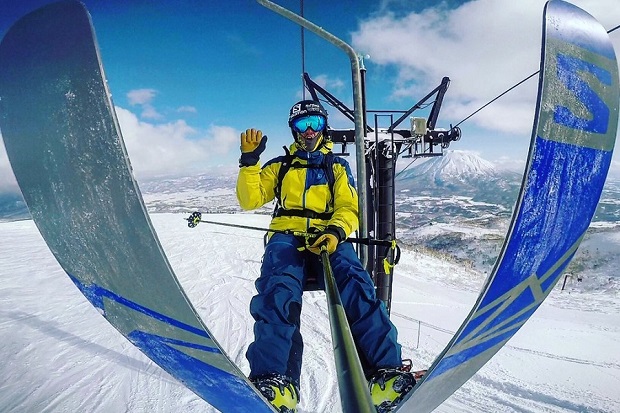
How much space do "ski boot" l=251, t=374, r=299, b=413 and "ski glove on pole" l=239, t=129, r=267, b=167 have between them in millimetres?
1388

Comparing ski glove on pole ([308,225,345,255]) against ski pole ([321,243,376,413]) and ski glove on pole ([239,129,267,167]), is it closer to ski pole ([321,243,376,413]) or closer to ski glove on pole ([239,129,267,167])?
ski glove on pole ([239,129,267,167])

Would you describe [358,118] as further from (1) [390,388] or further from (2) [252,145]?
(1) [390,388]

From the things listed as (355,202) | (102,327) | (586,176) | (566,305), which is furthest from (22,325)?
(566,305)

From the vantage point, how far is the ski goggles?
9.17 ft

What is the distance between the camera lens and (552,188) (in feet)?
4.55

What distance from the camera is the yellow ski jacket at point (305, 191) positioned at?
2510 millimetres

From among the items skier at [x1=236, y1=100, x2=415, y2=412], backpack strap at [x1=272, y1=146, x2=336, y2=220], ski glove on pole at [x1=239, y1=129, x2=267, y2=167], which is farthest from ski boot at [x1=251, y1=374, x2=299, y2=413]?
ski glove on pole at [x1=239, y1=129, x2=267, y2=167]

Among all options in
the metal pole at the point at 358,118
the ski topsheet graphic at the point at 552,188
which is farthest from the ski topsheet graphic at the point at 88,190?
the metal pole at the point at 358,118

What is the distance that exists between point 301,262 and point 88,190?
145 cm

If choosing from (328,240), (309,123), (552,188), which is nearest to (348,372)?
(552,188)

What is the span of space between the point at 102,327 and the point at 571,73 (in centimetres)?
672

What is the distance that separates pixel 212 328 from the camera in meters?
5.73

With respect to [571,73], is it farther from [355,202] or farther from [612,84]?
[355,202]

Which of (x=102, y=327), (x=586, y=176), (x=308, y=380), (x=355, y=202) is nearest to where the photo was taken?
(x=586, y=176)
